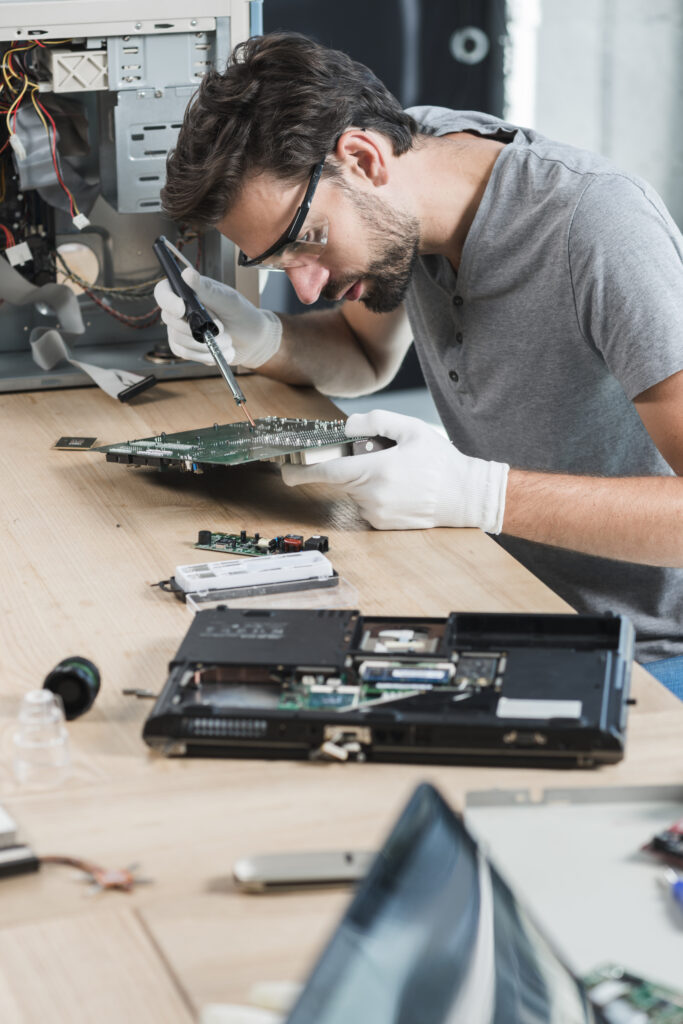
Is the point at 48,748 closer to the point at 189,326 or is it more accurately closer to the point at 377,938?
the point at 377,938

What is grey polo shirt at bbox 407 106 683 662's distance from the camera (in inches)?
52.8

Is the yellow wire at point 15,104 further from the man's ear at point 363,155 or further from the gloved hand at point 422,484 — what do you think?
the gloved hand at point 422,484

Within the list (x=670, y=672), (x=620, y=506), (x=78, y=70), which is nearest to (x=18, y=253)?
(x=78, y=70)

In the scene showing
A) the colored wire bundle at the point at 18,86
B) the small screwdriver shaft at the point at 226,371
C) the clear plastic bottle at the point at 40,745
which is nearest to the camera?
the clear plastic bottle at the point at 40,745

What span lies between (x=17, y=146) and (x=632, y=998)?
4.65ft

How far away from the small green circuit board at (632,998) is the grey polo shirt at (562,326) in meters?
0.71

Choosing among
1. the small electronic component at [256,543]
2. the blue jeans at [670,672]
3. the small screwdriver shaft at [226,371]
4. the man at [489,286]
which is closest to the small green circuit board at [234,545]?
the small electronic component at [256,543]

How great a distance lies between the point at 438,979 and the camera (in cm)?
50

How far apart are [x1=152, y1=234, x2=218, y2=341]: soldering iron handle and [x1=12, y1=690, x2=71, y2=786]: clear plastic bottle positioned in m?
0.81

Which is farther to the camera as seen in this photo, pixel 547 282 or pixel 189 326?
pixel 189 326

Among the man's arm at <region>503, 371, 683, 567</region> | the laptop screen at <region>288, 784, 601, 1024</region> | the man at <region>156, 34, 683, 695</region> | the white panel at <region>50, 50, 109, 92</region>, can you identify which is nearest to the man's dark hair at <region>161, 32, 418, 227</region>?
the man at <region>156, 34, 683, 695</region>

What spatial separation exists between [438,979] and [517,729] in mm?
381

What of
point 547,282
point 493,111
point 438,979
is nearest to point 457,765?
point 438,979

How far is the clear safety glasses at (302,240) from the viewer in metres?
1.43
